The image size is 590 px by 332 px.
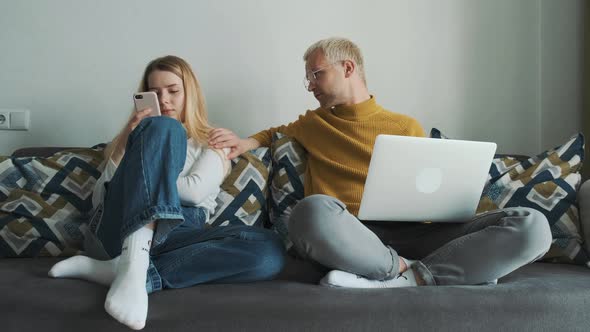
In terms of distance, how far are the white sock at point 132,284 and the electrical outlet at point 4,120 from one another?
1.10 meters

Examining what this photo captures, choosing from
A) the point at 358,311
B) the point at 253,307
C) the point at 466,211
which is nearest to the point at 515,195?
the point at 466,211

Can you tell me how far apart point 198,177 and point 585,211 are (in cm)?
108

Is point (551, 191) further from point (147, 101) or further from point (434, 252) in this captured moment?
point (147, 101)

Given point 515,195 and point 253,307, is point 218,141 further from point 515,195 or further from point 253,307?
point 515,195

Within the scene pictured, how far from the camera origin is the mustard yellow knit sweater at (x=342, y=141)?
1638 mm

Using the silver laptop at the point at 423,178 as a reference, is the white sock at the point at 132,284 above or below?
below

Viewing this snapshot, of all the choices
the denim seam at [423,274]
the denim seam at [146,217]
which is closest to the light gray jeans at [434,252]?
the denim seam at [423,274]

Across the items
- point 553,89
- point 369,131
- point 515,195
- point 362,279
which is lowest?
point 362,279

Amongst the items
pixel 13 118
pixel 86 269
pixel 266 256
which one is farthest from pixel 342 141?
pixel 13 118

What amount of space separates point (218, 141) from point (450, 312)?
2.78ft

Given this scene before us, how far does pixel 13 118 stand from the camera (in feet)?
6.57

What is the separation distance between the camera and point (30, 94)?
79.7 inches

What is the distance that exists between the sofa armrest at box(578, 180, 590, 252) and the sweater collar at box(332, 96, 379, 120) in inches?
25.3

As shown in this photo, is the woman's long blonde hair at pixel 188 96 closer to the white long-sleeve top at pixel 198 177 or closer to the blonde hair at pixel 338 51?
the white long-sleeve top at pixel 198 177
